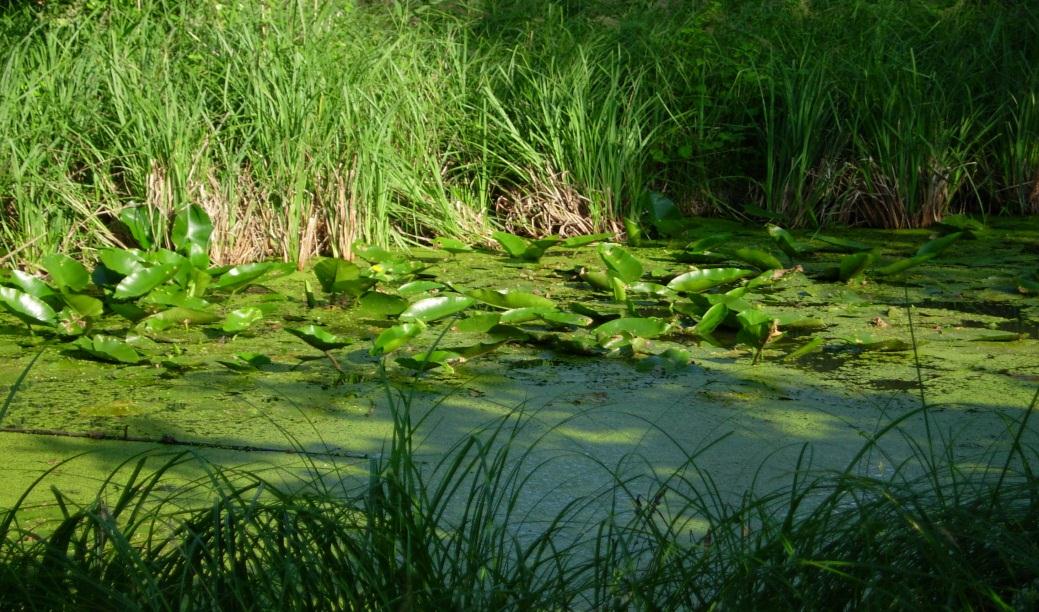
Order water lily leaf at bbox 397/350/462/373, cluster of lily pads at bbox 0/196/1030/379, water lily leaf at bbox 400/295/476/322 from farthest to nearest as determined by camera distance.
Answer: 1. water lily leaf at bbox 400/295/476/322
2. cluster of lily pads at bbox 0/196/1030/379
3. water lily leaf at bbox 397/350/462/373

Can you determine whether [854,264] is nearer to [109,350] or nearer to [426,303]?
[426,303]

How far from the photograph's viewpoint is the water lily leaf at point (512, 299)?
3559 mm

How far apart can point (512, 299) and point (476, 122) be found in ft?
5.58

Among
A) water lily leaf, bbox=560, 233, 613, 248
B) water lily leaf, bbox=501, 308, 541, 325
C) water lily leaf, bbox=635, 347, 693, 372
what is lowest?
water lily leaf, bbox=635, 347, 693, 372

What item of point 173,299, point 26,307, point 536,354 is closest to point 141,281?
point 173,299

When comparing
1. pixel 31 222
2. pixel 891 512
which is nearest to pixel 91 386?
pixel 31 222

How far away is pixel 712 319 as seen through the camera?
3352mm

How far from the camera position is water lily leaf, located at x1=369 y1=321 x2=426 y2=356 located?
124 inches

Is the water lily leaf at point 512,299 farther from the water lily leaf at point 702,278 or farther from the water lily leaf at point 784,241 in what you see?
the water lily leaf at point 784,241

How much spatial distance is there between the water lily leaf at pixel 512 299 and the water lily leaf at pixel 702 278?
491mm

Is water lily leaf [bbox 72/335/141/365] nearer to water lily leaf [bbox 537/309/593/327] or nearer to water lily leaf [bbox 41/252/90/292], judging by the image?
water lily leaf [bbox 41/252/90/292]

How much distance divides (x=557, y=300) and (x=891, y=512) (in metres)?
2.15

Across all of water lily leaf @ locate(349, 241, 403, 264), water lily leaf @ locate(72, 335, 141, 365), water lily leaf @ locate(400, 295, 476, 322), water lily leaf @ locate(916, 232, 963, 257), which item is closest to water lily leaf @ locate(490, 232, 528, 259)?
water lily leaf @ locate(349, 241, 403, 264)

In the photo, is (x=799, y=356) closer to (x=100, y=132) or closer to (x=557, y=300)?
(x=557, y=300)
